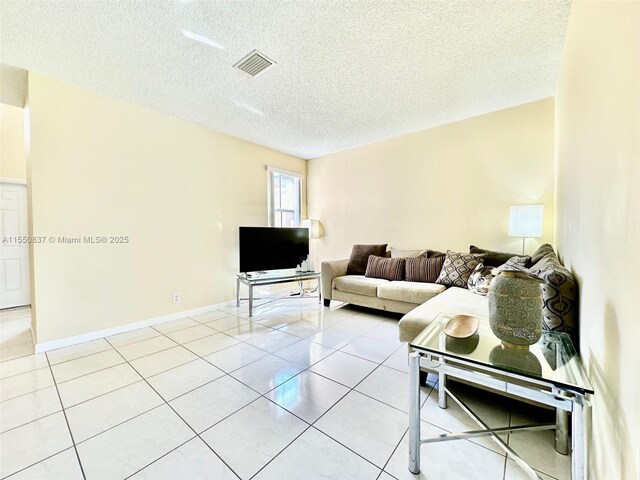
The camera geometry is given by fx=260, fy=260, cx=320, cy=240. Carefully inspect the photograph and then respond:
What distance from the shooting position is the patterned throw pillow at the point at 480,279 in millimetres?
2510

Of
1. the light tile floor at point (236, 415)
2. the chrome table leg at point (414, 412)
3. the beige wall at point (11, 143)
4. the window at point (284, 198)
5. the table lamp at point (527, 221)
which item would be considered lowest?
the light tile floor at point (236, 415)

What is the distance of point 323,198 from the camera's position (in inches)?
197

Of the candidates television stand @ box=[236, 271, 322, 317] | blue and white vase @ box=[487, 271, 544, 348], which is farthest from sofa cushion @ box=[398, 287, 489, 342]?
television stand @ box=[236, 271, 322, 317]

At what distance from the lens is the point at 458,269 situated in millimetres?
2982

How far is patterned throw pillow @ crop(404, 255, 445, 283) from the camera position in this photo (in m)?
3.23

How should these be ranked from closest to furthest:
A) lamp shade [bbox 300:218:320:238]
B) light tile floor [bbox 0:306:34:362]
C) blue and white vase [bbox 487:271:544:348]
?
blue and white vase [bbox 487:271:544:348]
light tile floor [bbox 0:306:34:362]
lamp shade [bbox 300:218:320:238]

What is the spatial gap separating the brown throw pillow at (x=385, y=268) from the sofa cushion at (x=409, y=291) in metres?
0.32

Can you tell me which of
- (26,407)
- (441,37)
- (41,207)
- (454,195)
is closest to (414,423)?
(26,407)

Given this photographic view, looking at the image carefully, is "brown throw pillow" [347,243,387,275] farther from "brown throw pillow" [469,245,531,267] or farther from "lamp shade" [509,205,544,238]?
"lamp shade" [509,205,544,238]

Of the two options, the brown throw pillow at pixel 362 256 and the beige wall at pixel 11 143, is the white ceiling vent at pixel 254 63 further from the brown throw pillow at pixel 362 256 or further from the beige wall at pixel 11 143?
the beige wall at pixel 11 143

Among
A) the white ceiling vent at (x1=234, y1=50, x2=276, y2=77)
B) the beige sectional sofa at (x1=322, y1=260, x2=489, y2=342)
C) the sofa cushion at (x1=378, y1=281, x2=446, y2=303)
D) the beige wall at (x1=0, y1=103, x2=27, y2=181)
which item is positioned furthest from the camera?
the beige wall at (x1=0, y1=103, x2=27, y2=181)

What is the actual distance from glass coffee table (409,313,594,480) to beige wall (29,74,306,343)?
3108mm

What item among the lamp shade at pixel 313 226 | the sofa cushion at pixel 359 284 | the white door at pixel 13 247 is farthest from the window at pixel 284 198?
the white door at pixel 13 247

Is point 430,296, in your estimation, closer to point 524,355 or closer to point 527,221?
point 527,221
